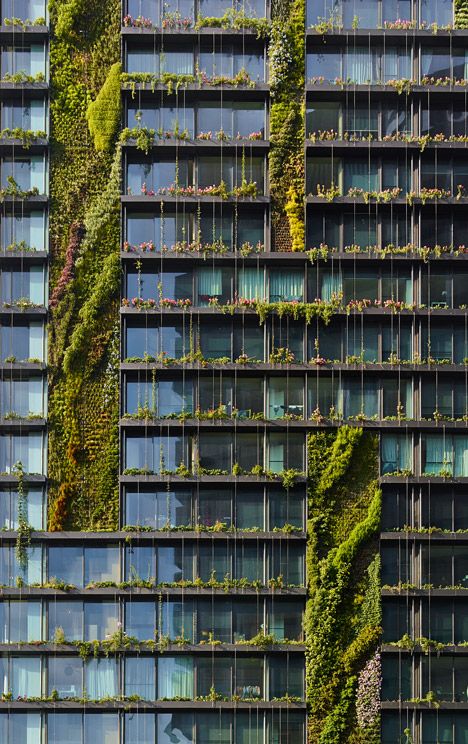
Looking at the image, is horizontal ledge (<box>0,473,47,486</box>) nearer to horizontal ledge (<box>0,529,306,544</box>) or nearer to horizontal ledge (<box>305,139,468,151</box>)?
horizontal ledge (<box>0,529,306,544</box>)

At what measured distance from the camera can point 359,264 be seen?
20594 mm

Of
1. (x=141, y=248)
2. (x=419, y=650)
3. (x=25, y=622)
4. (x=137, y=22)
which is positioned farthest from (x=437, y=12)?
(x=25, y=622)

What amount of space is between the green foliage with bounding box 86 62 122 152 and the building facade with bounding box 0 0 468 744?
0.09 m

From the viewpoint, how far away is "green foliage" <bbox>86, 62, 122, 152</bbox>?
20.5 m

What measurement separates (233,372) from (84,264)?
5386 mm

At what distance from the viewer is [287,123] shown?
20641mm

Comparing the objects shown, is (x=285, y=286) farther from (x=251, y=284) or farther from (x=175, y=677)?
(x=175, y=677)

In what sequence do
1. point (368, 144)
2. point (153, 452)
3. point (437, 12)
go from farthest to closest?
point (437, 12)
point (368, 144)
point (153, 452)

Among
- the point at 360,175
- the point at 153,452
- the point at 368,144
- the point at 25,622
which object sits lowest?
the point at 25,622

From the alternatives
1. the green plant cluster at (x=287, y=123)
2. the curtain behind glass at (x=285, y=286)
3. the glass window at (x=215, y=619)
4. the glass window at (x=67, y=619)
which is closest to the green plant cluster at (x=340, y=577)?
the glass window at (x=215, y=619)

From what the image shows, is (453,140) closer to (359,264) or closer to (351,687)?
(359,264)

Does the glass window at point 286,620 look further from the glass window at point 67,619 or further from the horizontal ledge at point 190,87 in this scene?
the horizontal ledge at point 190,87

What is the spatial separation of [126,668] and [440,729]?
903 cm

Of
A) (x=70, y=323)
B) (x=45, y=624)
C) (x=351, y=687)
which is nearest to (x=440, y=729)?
(x=351, y=687)
